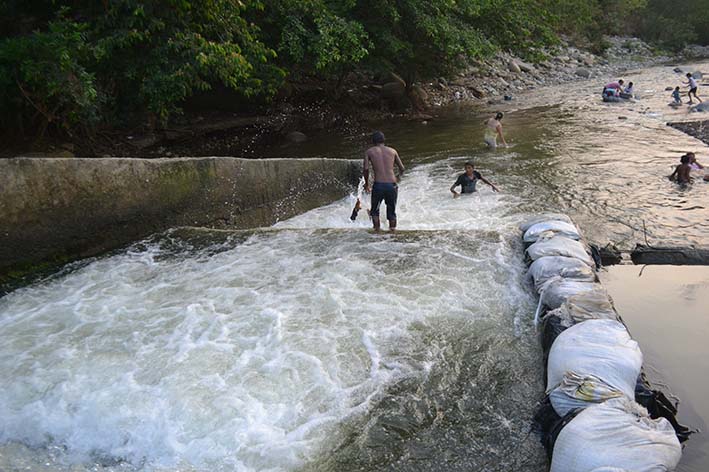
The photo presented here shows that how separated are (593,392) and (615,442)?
0.48m

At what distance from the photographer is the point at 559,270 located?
5266mm

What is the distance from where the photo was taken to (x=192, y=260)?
648 centimetres

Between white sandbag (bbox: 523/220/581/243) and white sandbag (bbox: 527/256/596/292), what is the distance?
2.38 ft

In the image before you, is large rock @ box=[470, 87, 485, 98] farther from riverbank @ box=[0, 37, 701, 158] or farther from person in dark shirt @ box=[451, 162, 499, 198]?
person in dark shirt @ box=[451, 162, 499, 198]

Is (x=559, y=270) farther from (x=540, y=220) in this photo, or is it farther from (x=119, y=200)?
(x=119, y=200)

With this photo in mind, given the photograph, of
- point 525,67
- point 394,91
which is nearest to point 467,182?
point 394,91

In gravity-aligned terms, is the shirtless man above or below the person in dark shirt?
above

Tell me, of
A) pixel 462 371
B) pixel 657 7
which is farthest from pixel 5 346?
pixel 657 7

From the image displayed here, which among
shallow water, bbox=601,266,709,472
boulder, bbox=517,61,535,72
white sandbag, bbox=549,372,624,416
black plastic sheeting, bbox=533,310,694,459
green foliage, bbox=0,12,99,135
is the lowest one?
shallow water, bbox=601,266,709,472

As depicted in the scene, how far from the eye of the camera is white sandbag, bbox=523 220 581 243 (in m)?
6.13

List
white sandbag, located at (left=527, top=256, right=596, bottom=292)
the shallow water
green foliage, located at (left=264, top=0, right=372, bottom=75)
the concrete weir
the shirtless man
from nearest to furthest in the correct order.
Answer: the shallow water → white sandbag, located at (left=527, top=256, right=596, bottom=292) → the concrete weir → the shirtless man → green foliage, located at (left=264, top=0, right=372, bottom=75)

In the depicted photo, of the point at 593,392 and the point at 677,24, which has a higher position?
the point at 677,24

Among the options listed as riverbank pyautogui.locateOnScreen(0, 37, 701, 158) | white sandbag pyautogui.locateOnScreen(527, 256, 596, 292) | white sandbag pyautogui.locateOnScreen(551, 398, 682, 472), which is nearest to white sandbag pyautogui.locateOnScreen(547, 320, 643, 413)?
white sandbag pyautogui.locateOnScreen(551, 398, 682, 472)

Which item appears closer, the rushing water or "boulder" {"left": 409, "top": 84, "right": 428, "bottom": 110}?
the rushing water
